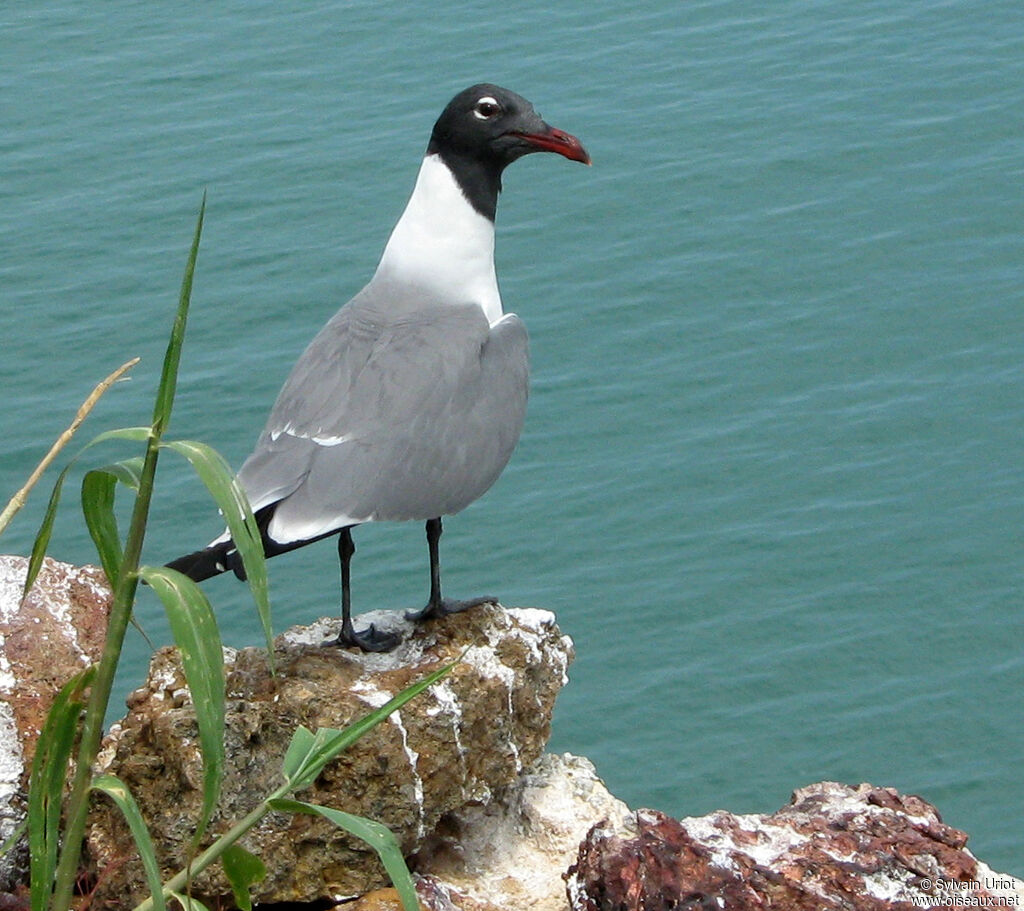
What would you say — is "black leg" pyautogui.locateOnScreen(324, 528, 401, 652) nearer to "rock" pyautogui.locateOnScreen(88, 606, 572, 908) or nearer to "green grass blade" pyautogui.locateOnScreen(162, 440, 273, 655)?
"rock" pyautogui.locateOnScreen(88, 606, 572, 908)

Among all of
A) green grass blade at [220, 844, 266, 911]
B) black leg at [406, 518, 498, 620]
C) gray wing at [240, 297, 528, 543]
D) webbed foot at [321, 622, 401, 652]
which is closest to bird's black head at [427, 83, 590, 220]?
gray wing at [240, 297, 528, 543]

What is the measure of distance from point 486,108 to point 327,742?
372 centimetres

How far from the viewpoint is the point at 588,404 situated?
1090cm

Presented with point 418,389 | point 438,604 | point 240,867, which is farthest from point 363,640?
point 240,867

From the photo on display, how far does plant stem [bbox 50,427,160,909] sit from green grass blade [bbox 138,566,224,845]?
0.06m

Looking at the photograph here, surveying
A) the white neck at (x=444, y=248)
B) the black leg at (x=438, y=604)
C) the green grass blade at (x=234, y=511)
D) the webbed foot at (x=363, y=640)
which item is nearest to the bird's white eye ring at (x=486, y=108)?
the white neck at (x=444, y=248)

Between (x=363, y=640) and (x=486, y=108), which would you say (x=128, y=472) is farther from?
(x=486, y=108)

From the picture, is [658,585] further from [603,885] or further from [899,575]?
[603,885]

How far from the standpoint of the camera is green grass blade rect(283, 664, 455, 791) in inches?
107

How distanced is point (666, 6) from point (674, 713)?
9631 mm

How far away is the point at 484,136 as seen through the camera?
20.4 feet

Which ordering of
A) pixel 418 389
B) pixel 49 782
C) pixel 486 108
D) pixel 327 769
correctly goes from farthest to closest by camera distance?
pixel 486 108, pixel 418 389, pixel 327 769, pixel 49 782

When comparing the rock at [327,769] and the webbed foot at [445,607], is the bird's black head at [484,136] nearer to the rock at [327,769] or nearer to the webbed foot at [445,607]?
the webbed foot at [445,607]

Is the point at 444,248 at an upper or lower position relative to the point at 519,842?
upper
